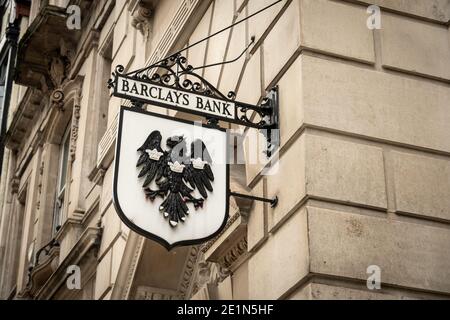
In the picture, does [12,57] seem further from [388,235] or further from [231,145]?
[388,235]

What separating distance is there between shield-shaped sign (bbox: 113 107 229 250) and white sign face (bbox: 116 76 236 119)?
150 mm

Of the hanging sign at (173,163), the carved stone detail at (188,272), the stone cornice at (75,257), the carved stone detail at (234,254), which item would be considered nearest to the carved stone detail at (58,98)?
the stone cornice at (75,257)

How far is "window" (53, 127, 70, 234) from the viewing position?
64.5ft

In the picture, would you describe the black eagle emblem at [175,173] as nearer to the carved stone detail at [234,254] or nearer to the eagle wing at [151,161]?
the eagle wing at [151,161]

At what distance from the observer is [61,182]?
2050 centimetres

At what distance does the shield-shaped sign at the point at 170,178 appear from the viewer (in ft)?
28.3

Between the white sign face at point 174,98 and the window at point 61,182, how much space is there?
1002cm

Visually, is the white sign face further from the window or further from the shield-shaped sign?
the window

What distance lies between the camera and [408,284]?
8.30 metres

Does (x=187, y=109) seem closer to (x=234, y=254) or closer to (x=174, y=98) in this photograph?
(x=174, y=98)

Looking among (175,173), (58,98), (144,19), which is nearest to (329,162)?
(175,173)

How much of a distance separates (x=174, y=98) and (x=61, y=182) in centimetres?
1170

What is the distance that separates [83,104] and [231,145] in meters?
8.81

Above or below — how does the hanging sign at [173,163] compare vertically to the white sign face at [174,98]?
below
